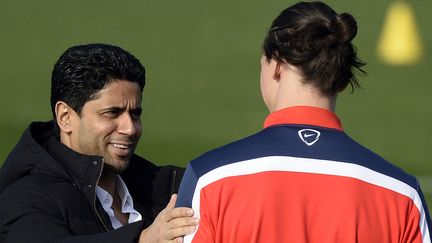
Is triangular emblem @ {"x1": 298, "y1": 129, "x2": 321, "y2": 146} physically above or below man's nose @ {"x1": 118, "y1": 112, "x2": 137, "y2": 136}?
above

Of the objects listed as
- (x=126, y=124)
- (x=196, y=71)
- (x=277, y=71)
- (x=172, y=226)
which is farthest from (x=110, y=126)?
(x=196, y=71)

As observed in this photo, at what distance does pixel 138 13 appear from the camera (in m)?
7.57

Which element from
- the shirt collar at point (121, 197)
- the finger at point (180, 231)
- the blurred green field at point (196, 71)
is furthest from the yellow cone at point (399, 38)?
the finger at point (180, 231)

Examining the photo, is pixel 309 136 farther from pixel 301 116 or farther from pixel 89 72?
pixel 89 72

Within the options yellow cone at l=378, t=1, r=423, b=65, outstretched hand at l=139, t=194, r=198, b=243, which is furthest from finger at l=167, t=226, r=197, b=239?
yellow cone at l=378, t=1, r=423, b=65

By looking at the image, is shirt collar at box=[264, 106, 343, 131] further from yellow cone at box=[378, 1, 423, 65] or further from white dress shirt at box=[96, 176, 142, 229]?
yellow cone at box=[378, 1, 423, 65]

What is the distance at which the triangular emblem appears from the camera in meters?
2.08

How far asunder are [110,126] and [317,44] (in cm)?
102

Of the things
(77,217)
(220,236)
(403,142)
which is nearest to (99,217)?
(77,217)

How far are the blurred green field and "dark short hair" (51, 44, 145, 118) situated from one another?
390 cm

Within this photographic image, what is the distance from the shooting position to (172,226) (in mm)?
2154

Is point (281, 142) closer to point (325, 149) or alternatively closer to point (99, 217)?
point (325, 149)

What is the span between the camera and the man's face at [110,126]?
294 centimetres

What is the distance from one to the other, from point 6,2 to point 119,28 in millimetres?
795
